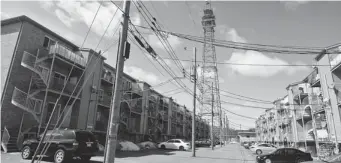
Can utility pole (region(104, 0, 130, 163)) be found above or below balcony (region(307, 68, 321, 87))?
below

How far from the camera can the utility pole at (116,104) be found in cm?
698

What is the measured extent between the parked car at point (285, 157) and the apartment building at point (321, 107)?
257 inches

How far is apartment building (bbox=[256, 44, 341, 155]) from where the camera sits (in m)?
20.2

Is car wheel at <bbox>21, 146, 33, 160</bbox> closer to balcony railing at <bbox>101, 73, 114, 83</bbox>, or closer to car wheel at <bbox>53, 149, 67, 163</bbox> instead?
car wheel at <bbox>53, 149, 67, 163</bbox>

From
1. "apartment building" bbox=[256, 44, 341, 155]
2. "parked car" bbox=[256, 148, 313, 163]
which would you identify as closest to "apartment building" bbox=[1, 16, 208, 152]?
"parked car" bbox=[256, 148, 313, 163]

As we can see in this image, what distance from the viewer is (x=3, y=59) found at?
16.1m

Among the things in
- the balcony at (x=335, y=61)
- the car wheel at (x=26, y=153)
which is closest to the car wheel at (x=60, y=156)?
the car wheel at (x=26, y=153)

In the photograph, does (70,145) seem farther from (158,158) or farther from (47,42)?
(47,42)

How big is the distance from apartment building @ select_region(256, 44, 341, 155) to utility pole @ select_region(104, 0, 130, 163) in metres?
11.9

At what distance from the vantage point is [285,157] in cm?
1588

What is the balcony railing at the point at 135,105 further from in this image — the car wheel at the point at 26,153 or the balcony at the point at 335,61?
the balcony at the point at 335,61

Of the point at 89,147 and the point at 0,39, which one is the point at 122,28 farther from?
the point at 0,39

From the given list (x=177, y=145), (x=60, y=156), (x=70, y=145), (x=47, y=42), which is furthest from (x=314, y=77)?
(x=47, y=42)

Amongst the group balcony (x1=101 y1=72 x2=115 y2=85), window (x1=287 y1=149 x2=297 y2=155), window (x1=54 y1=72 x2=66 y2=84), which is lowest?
window (x1=287 y1=149 x2=297 y2=155)
